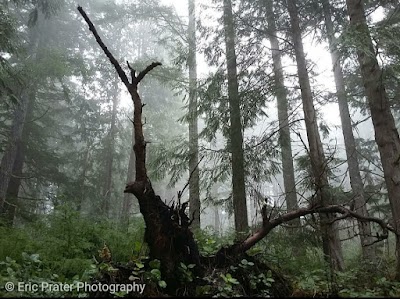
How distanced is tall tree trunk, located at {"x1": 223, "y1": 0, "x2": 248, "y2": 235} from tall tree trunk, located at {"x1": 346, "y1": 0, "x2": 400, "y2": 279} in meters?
3.14

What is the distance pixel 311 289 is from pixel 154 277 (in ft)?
5.78

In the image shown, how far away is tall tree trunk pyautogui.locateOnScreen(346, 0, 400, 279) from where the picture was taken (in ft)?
17.6

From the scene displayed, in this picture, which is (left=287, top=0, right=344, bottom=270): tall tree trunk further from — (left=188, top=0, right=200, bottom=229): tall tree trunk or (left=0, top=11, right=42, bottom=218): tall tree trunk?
(left=0, top=11, right=42, bottom=218): tall tree trunk

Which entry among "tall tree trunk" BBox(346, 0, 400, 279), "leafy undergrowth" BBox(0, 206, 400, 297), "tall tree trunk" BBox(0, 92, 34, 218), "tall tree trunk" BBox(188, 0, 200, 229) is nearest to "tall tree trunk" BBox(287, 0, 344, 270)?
"leafy undergrowth" BBox(0, 206, 400, 297)

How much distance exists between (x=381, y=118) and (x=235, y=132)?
3.53m

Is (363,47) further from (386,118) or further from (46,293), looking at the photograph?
(46,293)

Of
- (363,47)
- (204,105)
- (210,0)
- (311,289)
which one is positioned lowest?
(311,289)

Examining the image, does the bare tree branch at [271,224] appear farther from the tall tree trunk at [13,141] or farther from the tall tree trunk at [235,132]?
the tall tree trunk at [13,141]

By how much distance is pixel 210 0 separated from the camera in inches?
408

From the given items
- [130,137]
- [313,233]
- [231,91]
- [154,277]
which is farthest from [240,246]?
[130,137]

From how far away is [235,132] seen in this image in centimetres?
838

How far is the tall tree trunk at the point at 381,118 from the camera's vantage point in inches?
211

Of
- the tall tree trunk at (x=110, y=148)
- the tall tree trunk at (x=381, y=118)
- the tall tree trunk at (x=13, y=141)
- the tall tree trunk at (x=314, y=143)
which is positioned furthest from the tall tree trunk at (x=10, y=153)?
the tall tree trunk at (x=381, y=118)

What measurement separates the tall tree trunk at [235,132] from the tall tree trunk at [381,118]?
10.3 ft
